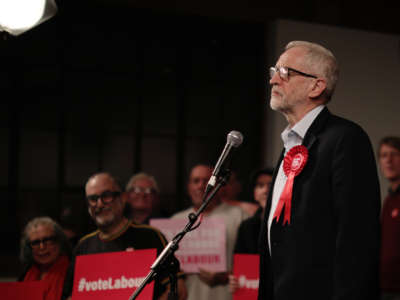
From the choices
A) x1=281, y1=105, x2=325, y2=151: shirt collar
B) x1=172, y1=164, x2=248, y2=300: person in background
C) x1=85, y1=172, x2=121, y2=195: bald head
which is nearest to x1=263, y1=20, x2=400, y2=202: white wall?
x1=172, y1=164, x2=248, y2=300: person in background

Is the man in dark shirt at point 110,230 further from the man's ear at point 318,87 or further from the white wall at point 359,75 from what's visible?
the white wall at point 359,75

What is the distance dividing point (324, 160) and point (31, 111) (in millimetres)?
4658

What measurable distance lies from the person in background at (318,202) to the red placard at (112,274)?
66 centimetres

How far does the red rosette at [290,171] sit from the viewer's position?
6.00ft

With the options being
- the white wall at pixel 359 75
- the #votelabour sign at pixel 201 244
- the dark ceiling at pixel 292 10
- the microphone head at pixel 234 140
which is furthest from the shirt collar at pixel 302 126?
the dark ceiling at pixel 292 10

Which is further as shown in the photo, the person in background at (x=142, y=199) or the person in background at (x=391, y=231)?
the person in background at (x=142, y=199)

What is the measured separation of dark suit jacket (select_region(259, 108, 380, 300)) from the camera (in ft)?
5.42

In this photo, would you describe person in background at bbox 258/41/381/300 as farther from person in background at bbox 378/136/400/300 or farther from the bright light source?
person in background at bbox 378/136/400/300

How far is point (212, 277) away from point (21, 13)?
6.42ft

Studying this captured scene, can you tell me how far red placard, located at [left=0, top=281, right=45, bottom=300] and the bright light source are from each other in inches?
45.6

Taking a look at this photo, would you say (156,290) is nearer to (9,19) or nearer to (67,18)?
(9,19)

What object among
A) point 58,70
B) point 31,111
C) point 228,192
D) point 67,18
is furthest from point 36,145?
point 228,192

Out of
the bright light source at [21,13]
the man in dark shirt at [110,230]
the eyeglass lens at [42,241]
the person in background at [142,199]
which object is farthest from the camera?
the person in background at [142,199]

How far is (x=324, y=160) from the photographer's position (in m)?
1.79
